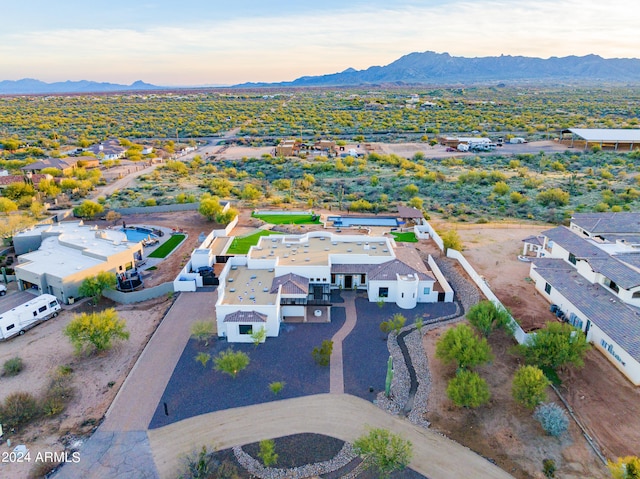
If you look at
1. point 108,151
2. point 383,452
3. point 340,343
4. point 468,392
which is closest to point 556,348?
point 468,392

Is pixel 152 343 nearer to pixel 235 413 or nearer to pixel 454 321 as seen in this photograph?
pixel 235 413

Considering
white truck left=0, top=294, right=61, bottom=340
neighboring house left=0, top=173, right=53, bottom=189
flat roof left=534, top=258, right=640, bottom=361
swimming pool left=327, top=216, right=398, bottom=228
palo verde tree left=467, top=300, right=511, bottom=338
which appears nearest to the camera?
flat roof left=534, top=258, right=640, bottom=361

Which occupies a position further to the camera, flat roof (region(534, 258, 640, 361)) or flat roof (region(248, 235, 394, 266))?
flat roof (region(248, 235, 394, 266))

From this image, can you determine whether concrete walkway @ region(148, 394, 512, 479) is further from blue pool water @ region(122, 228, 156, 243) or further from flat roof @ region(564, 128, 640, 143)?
flat roof @ region(564, 128, 640, 143)

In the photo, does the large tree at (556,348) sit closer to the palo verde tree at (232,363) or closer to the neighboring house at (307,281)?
the neighboring house at (307,281)

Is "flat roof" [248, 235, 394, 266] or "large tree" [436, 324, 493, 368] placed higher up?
"flat roof" [248, 235, 394, 266]

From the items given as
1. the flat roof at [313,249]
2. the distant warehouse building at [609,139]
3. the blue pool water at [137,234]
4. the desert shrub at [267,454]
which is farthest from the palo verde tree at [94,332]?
the distant warehouse building at [609,139]

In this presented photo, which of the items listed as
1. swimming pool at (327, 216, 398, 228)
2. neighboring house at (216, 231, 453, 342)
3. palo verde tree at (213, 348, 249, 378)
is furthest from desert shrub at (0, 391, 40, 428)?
swimming pool at (327, 216, 398, 228)
